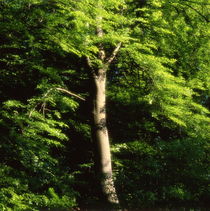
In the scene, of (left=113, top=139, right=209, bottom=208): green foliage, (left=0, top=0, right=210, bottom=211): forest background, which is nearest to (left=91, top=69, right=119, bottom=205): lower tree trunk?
(left=0, top=0, right=210, bottom=211): forest background

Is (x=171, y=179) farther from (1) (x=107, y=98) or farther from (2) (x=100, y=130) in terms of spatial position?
(1) (x=107, y=98)

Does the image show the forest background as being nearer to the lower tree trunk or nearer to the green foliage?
the green foliage

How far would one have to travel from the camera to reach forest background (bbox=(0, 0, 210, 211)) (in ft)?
23.2

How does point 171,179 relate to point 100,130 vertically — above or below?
below

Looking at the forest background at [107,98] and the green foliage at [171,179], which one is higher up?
the forest background at [107,98]


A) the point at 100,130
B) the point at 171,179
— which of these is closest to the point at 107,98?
the point at 100,130

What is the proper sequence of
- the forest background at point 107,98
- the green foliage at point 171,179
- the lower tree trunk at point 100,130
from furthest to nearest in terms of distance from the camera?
the lower tree trunk at point 100,130 < the forest background at point 107,98 < the green foliage at point 171,179

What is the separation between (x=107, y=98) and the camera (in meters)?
12.5

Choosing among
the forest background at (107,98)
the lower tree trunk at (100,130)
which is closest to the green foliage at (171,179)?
the forest background at (107,98)

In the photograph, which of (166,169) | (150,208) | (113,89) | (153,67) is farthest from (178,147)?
(113,89)

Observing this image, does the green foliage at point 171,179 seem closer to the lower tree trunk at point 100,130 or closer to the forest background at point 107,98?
the forest background at point 107,98

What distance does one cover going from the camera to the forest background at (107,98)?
7082 millimetres

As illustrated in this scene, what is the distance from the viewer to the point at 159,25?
10.2 metres

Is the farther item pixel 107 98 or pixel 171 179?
pixel 107 98
